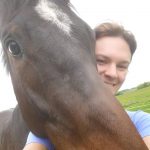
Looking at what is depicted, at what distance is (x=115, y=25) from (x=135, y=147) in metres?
1.59

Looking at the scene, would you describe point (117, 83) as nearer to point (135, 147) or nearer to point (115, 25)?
point (115, 25)

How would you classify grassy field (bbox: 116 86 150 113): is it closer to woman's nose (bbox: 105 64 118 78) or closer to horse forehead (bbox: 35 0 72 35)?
woman's nose (bbox: 105 64 118 78)

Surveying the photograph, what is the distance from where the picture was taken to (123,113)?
7.72 feet

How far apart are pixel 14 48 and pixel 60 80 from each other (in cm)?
53

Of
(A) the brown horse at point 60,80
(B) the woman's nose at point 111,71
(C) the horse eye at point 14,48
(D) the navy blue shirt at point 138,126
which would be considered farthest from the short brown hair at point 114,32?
(C) the horse eye at point 14,48

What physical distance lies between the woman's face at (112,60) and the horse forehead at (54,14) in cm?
57

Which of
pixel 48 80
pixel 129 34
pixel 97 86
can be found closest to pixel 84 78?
pixel 97 86

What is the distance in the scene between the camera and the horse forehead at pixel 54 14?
2.73 m

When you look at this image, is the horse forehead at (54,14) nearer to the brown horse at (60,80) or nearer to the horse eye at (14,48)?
the brown horse at (60,80)

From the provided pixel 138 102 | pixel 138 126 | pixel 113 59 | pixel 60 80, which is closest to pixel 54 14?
pixel 60 80

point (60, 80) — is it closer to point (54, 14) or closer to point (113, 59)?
point (54, 14)

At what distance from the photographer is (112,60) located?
10.5ft

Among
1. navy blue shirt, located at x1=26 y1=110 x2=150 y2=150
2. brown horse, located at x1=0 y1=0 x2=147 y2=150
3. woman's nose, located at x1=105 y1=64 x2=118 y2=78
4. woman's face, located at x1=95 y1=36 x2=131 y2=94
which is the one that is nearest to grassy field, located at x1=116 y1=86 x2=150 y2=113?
woman's face, located at x1=95 y1=36 x2=131 y2=94

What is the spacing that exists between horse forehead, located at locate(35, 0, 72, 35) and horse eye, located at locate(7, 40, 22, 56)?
30 centimetres
